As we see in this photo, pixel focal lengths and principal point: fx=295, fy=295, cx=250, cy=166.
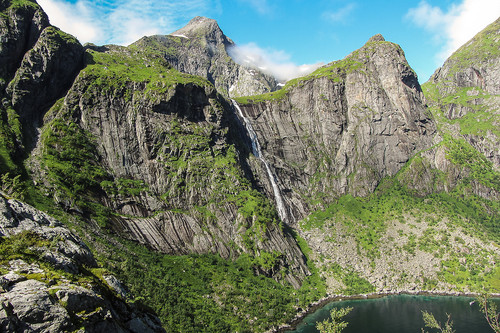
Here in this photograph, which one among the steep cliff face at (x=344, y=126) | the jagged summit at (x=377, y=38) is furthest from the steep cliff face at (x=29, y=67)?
the jagged summit at (x=377, y=38)

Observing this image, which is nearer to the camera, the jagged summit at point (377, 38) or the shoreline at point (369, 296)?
the shoreline at point (369, 296)

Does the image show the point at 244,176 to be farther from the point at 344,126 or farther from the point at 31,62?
the point at 31,62

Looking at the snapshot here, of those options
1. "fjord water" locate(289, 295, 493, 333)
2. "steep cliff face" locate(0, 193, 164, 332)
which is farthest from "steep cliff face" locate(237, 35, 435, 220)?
"steep cliff face" locate(0, 193, 164, 332)

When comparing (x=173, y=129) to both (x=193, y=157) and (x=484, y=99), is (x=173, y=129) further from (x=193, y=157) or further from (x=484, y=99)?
(x=484, y=99)

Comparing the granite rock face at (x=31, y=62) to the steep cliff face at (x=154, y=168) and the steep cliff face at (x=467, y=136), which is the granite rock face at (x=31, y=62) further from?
the steep cliff face at (x=467, y=136)

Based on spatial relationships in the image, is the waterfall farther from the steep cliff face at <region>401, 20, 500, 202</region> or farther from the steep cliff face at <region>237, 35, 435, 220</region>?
the steep cliff face at <region>401, 20, 500, 202</region>

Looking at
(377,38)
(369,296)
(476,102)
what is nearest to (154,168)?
(369,296)
